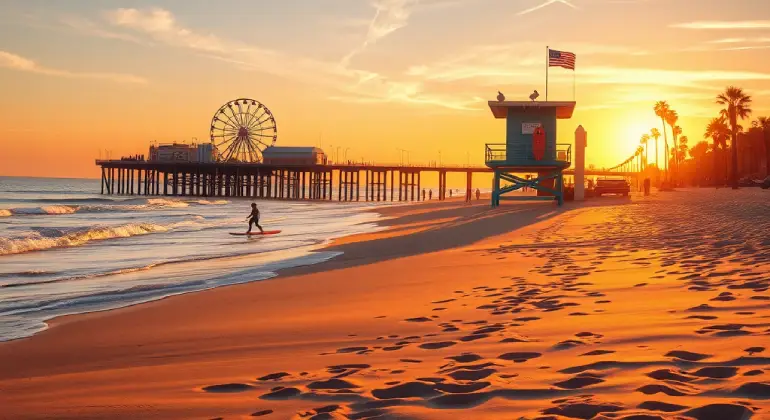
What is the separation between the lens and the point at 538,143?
34.3 m

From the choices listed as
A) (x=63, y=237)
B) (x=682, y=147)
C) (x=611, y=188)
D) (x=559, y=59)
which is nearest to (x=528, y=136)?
(x=559, y=59)

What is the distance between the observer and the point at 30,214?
48.2m

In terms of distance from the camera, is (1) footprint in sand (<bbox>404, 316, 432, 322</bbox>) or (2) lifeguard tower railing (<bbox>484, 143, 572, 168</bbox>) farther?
(2) lifeguard tower railing (<bbox>484, 143, 572, 168</bbox>)

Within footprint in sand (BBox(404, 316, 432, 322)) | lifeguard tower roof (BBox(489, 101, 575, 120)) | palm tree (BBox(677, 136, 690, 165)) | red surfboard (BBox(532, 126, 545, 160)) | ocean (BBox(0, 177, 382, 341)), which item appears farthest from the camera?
palm tree (BBox(677, 136, 690, 165))

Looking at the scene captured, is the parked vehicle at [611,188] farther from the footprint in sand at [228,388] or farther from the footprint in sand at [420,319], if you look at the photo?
the footprint in sand at [228,388]

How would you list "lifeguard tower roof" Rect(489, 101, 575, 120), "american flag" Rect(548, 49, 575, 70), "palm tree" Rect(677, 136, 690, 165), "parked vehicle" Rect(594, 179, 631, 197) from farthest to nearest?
"palm tree" Rect(677, 136, 690, 165), "parked vehicle" Rect(594, 179, 631, 197), "american flag" Rect(548, 49, 575, 70), "lifeguard tower roof" Rect(489, 101, 575, 120)

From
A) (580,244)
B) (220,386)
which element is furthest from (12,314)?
(580,244)

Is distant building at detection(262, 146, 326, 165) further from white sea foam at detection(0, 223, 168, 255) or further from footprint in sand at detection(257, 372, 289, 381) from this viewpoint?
footprint in sand at detection(257, 372, 289, 381)

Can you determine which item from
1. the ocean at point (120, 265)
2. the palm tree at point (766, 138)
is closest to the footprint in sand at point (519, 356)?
the ocean at point (120, 265)

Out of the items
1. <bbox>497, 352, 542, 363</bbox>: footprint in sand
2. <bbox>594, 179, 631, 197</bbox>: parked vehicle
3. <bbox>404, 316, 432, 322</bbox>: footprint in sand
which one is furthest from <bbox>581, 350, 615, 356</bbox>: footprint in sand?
<bbox>594, 179, 631, 197</bbox>: parked vehicle

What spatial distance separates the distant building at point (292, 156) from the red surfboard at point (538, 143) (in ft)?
208

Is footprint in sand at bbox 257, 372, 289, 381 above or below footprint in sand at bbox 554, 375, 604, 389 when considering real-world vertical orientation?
below

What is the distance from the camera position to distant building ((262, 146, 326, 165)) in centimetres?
9641

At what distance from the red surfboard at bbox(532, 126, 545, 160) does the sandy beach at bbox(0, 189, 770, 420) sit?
23970mm
